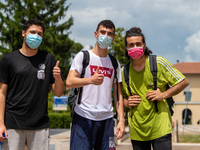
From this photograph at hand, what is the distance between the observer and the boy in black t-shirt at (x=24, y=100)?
311 centimetres

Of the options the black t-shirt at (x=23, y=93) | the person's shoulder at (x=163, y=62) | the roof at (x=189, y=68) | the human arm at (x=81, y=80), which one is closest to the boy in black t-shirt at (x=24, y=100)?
the black t-shirt at (x=23, y=93)

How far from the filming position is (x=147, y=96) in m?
3.56

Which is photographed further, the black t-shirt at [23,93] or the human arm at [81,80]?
the black t-shirt at [23,93]

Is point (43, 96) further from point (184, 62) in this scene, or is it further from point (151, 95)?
point (184, 62)

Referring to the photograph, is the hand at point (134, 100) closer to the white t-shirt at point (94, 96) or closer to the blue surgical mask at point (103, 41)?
the white t-shirt at point (94, 96)

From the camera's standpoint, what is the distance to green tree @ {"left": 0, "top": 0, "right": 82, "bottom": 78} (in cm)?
2961

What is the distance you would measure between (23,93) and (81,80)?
0.75m

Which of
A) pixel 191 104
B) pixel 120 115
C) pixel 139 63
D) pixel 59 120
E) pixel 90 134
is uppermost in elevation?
pixel 139 63

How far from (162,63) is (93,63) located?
99 centimetres

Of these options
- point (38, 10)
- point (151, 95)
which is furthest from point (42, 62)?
point (38, 10)

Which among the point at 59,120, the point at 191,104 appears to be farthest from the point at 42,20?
the point at 191,104

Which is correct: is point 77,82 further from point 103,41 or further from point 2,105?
point 2,105

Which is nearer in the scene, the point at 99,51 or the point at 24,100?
the point at 24,100

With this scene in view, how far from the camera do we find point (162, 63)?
11.7ft
